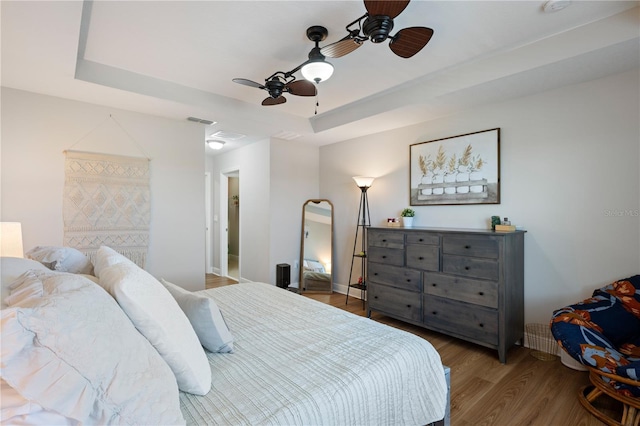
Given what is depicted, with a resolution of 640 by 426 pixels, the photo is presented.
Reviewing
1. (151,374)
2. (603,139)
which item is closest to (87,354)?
(151,374)

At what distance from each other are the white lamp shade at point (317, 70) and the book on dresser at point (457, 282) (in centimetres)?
181

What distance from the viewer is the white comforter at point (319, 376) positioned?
103cm

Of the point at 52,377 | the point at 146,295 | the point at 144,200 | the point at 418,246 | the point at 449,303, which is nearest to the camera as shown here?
the point at 52,377

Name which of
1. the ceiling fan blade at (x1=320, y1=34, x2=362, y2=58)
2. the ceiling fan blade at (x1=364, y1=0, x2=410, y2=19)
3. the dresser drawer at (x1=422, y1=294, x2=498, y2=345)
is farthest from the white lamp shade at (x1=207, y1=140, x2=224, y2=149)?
the dresser drawer at (x1=422, y1=294, x2=498, y2=345)

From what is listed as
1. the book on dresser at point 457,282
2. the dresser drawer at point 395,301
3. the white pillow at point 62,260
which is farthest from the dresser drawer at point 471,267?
the white pillow at point 62,260

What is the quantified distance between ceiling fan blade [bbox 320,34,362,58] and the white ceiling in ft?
0.79

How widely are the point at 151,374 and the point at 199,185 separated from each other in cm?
325

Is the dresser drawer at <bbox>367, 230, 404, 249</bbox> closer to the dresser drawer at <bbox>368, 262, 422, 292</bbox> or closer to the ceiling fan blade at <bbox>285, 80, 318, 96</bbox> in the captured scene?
the dresser drawer at <bbox>368, 262, 422, 292</bbox>

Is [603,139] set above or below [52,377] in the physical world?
above

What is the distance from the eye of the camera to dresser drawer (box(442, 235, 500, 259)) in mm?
2592

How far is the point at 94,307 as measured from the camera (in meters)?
0.83

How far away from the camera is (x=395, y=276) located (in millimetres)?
3342

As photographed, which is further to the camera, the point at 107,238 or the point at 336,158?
the point at 336,158

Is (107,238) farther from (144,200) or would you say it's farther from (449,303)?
(449,303)
